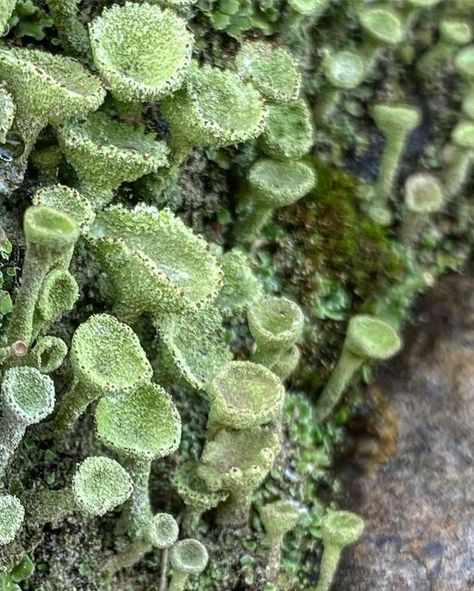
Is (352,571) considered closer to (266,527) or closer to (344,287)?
(266,527)

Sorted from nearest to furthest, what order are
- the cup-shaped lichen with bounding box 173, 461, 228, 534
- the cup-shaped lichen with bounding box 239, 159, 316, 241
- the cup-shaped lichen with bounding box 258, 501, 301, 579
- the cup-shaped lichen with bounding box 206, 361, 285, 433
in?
the cup-shaped lichen with bounding box 206, 361, 285, 433 < the cup-shaped lichen with bounding box 173, 461, 228, 534 < the cup-shaped lichen with bounding box 258, 501, 301, 579 < the cup-shaped lichen with bounding box 239, 159, 316, 241

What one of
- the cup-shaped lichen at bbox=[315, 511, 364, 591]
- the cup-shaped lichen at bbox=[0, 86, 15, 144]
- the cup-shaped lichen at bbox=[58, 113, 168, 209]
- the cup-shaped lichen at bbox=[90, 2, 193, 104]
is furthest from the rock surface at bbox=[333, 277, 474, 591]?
the cup-shaped lichen at bbox=[0, 86, 15, 144]

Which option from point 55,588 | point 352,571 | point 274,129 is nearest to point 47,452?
point 55,588

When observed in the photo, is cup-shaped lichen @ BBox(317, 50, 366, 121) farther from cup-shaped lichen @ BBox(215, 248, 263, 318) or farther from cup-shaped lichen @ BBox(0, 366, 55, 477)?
cup-shaped lichen @ BBox(0, 366, 55, 477)

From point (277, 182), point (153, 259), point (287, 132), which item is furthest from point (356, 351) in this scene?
point (153, 259)

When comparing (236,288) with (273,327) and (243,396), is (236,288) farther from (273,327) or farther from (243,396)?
(243,396)
